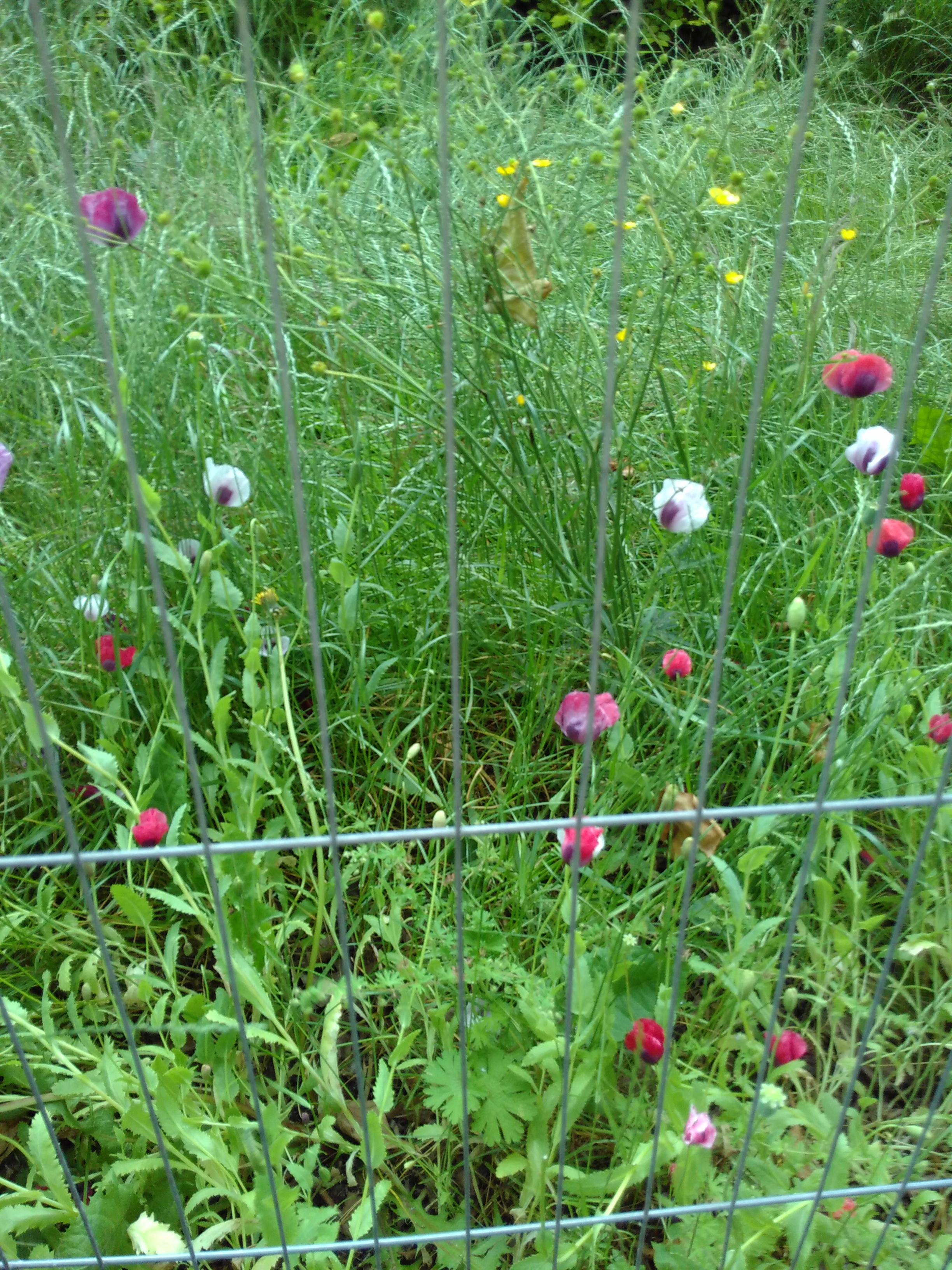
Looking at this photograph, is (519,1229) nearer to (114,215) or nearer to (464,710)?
(464,710)

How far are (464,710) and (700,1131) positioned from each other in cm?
66

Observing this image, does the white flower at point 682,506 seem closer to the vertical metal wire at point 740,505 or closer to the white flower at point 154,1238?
the vertical metal wire at point 740,505

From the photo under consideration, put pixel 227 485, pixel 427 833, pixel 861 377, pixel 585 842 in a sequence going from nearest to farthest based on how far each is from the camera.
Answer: pixel 427 833
pixel 585 842
pixel 861 377
pixel 227 485

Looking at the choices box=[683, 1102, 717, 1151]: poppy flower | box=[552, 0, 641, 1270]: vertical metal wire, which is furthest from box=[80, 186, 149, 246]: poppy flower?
box=[683, 1102, 717, 1151]: poppy flower

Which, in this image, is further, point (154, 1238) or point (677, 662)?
point (677, 662)

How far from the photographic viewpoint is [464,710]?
4.51 ft

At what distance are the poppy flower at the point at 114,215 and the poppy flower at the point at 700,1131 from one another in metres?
0.87

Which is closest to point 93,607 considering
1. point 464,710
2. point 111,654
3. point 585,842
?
point 111,654

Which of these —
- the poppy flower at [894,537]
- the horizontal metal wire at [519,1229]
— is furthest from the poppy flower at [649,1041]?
the poppy flower at [894,537]

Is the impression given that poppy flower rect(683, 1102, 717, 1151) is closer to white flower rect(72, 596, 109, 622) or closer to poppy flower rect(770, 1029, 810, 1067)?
poppy flower rect(770, 1029, 810, 1067)

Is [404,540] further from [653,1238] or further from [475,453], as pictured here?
[653,1238]

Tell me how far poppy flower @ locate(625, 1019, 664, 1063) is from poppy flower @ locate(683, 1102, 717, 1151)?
2.0 inches

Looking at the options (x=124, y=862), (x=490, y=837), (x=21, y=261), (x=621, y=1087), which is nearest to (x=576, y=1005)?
(x=621, y=1087)

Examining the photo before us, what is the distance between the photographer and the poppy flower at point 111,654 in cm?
117
